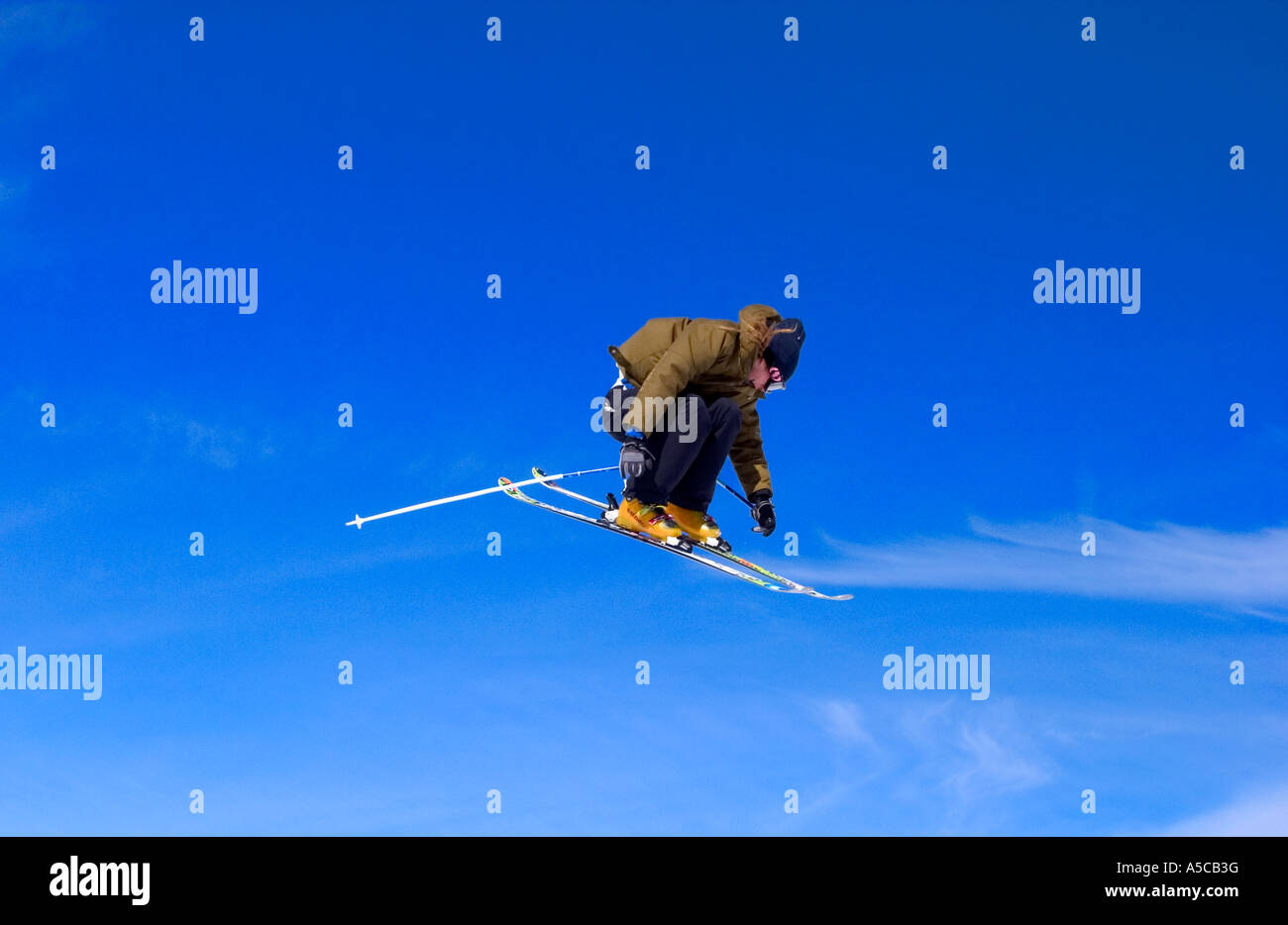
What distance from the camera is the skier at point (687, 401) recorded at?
540 inches

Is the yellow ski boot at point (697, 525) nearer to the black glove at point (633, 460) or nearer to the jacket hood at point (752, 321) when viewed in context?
the black glove at point (633, 460)

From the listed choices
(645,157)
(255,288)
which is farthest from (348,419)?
(645,157)

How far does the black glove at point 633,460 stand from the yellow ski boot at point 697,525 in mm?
1065

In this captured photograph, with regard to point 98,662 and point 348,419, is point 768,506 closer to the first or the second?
point 348,419

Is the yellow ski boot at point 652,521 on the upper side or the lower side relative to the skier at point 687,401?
lower

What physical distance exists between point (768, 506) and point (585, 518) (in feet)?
7.27

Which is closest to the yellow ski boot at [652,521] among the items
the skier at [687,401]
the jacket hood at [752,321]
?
the skier at [687,401]

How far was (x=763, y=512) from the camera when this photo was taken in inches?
603

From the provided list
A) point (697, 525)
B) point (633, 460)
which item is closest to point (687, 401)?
point (633, 460)

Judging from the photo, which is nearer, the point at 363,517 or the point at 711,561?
the point at 363,517

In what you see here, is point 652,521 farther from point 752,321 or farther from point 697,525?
point 752,321

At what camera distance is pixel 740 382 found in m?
14.3

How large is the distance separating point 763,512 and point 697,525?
0.87m

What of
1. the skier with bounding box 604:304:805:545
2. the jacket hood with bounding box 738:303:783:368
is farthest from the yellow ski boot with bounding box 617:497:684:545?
the jacket hood with bounding box 738:303:783:368
